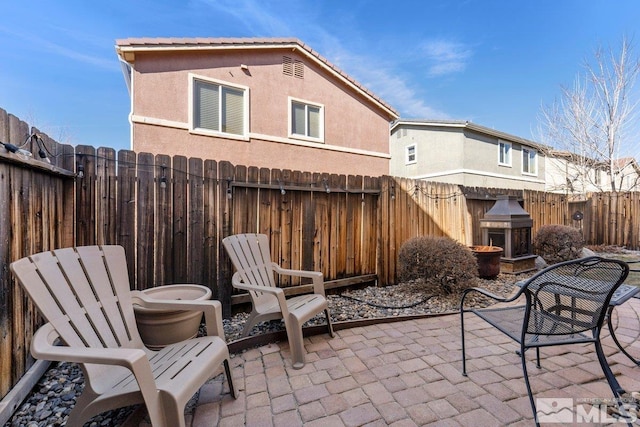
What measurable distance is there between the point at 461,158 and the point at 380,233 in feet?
31.6

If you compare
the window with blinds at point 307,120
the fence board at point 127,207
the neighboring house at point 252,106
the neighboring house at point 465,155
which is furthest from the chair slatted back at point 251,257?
the neighboring house at point 465,155

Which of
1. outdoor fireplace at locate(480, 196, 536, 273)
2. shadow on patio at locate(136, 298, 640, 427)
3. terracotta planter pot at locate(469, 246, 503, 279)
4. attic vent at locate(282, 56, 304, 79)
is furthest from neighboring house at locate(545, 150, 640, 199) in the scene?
shadow on patio at locate(136, 298, 640, 427)

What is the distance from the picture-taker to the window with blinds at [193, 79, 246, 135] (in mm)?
6887

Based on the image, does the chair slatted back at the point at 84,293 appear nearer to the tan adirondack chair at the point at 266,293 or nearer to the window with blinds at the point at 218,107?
the tan adirondack chair at the point at 266,293

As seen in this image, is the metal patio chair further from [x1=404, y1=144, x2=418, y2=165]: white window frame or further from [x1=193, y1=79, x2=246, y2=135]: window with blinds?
[x1=404, y1=144, x2=418, y2=165]: white window frame

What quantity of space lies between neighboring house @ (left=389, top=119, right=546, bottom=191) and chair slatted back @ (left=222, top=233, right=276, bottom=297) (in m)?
11.3

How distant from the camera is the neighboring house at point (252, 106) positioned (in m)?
6.41

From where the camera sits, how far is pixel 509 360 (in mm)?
2330

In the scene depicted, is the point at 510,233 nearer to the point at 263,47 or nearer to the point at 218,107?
the point at 218,107

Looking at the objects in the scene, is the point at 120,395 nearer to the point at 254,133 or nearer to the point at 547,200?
the point at 254,133

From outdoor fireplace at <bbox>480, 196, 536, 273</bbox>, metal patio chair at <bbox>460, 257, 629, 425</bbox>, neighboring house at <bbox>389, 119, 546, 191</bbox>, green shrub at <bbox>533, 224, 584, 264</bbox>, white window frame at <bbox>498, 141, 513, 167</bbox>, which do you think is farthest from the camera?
white window frame at <bbox>498, 141, 513, 167</bbox>

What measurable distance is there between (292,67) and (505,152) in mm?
11338

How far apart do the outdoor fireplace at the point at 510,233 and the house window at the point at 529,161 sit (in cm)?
1131

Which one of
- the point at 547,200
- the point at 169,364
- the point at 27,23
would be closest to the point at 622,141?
the point at 547,200
